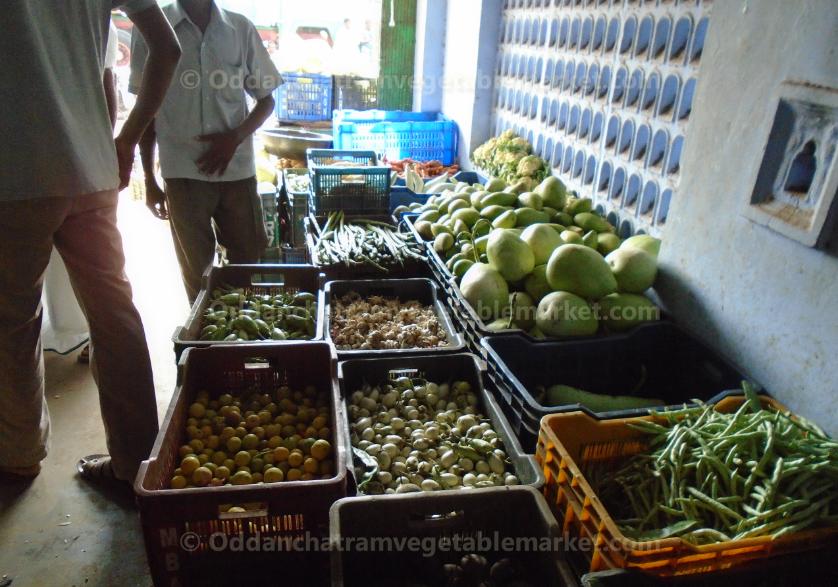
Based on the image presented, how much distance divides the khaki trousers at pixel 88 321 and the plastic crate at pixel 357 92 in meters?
4.87

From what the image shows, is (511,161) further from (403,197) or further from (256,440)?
(256,440)

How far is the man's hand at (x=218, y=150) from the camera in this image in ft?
9.81

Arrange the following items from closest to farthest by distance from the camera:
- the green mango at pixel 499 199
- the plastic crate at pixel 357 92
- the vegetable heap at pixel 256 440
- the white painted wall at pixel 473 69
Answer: the vegetable heap at pixel 256 440, the green mango at pixel 499 199, the white painted wall at pixel 473 69, the plastic crate at pixel 357 92

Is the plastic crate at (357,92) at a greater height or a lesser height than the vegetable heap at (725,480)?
greater

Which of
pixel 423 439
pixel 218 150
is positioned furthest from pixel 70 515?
pixel 218 150

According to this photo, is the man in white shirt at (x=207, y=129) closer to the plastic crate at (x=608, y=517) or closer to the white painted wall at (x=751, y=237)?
the white painted wall at (x=751, y=237)

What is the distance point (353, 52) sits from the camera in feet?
25.1

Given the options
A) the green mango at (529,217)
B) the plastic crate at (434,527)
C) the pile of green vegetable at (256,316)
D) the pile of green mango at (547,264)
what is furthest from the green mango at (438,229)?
the plastic crate at (434,527)

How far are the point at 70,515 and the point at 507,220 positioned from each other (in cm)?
227

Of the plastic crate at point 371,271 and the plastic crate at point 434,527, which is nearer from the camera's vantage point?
the plastic crate at point 434,527

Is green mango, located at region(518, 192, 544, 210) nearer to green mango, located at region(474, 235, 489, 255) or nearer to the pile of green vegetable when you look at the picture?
green mango, located at region(474, 235, 489, 255)

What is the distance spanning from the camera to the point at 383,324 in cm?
247

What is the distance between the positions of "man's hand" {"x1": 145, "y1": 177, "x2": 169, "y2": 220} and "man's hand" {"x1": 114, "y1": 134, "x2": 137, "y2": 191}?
3.10ft

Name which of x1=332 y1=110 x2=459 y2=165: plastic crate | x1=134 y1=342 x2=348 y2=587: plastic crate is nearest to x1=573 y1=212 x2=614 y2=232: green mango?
x1=134 y1=342 x2=348 y2=587: plastic crate
